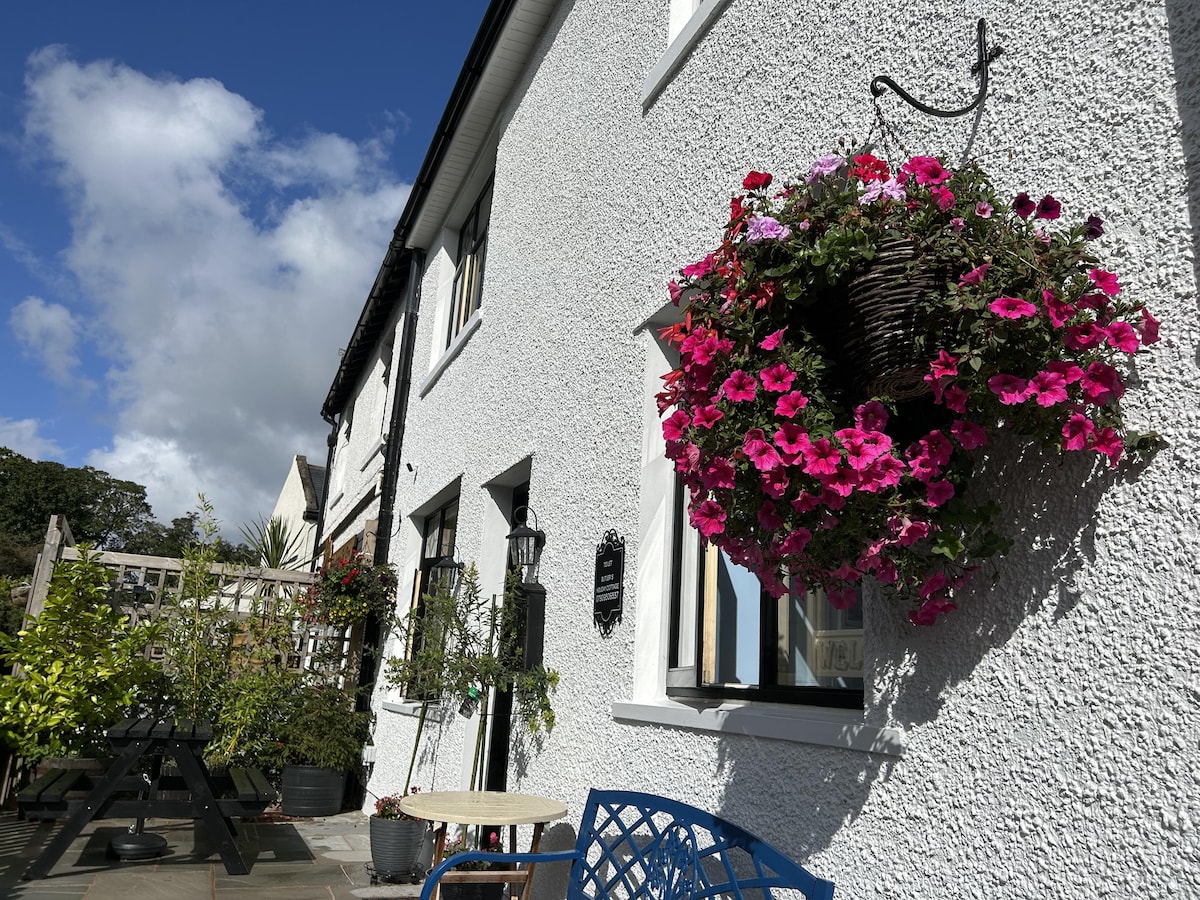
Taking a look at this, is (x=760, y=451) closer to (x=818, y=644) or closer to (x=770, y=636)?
(x=818, y=644)

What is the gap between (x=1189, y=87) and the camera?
1.83 m

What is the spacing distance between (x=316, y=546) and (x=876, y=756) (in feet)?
49.3

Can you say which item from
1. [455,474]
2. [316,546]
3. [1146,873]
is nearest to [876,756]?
[1146,873]

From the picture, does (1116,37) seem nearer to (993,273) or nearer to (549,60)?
(993,273)

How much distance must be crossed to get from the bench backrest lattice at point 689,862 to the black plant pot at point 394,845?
7.56ft

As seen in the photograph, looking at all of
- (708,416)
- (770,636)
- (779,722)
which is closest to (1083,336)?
(708,416)

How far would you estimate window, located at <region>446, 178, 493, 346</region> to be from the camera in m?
7.96

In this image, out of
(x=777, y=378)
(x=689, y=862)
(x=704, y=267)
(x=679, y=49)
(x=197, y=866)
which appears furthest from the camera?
(x=197, y=866)

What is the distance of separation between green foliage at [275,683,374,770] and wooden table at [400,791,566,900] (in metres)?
4.41

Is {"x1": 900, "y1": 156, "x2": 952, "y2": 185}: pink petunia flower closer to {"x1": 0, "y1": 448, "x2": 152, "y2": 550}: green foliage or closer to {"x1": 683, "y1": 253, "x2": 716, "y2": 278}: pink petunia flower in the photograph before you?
{"x1": 683, "y1": 253, "x2": 716, "y2": 278}: pink petunia flower

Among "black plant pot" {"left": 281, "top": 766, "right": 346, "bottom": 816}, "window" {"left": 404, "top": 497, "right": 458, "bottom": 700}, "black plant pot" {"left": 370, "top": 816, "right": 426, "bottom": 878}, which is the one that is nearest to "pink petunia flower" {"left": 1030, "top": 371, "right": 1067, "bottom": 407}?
"black plant pot" {"left": 370, "top": 816, "right": 426, "bottom": 878}

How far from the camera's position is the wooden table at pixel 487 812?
3264mm

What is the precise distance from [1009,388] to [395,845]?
15.6ft

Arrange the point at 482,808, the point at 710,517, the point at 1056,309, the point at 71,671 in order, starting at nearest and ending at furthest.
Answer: the point at 1056,309
the point at 710,517
the point at 482,808
the point at 71,671
